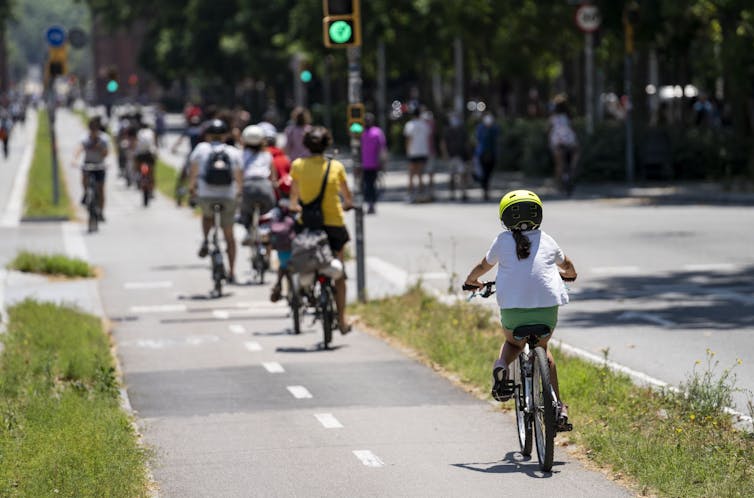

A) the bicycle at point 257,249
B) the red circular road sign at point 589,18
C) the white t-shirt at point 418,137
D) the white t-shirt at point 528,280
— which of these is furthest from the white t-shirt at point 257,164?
the red circular road sign at point 589,18

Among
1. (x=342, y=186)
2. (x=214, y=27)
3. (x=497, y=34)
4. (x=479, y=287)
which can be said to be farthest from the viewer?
(x=214, y=27)

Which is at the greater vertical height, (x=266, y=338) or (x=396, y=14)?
(x=396, y=14)

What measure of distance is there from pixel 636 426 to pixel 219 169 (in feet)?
29.7

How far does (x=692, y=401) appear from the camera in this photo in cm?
905

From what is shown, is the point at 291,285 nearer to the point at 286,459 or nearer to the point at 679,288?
the point at 679,288

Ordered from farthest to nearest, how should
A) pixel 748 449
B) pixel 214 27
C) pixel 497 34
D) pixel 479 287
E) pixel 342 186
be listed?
pixel 214 27, pixel 497 34, pixel 342 186, pixel 479 287, pixel 748 449

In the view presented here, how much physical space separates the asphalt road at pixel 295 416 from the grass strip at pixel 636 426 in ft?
0.57

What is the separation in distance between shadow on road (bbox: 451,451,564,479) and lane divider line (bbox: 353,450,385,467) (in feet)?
1.24

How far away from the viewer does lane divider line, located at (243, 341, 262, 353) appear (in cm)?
1348

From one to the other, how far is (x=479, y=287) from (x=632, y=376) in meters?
2.88

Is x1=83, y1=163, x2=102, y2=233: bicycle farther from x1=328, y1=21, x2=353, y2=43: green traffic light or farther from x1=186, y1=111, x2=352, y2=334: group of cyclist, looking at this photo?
x1=328, y1=21, x2=353, y2=43: green traffic light

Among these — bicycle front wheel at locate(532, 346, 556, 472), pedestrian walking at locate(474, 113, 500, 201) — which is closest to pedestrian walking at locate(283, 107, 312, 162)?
pedestrian walking at locate(474, 113, 500, 201)

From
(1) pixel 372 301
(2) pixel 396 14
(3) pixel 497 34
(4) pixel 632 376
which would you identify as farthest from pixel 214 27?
(4) pixel 632 376

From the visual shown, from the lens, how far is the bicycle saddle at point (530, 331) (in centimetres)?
815
